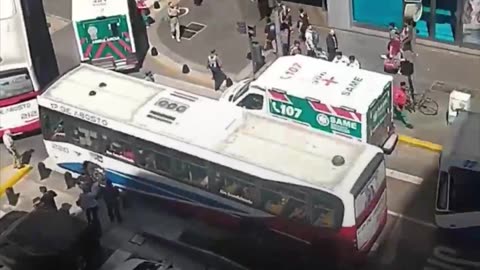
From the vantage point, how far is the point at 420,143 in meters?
24.6

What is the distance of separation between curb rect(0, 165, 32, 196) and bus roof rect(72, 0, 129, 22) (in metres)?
5.49

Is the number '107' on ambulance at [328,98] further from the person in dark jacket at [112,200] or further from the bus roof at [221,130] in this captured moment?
the person in dark jacket at [112,200]

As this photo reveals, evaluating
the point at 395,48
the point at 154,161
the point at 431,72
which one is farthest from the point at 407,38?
the point at 154,161

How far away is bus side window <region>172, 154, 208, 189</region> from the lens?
21.3 metres

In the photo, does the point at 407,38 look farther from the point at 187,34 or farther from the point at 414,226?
the point at 187,34

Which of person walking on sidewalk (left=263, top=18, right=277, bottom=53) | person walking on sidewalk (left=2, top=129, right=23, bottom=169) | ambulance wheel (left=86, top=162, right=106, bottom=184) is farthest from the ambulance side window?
person walking on sidewalk (left=2, top=129, right=23, bottom=169)

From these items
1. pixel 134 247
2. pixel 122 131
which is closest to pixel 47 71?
pixel 122 131

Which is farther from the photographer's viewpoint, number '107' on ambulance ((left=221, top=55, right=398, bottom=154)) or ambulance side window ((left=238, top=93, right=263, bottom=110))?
ambulance side window ((left=238, top=93, right=263, bottom=110))

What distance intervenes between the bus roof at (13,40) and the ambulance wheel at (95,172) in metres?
4.37

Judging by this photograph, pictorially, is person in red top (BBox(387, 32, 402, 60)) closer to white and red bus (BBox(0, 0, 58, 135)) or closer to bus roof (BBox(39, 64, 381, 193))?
A: bus roof (BBox(39, 64, 381, 193))

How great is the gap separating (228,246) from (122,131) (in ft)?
12.5

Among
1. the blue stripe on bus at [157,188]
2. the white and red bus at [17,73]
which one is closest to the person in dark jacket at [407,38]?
the blue stripe on bus at [157,188]

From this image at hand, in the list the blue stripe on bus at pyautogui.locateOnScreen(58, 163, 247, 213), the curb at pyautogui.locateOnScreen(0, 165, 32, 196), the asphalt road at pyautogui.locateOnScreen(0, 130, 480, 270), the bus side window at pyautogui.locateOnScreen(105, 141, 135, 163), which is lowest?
the asphalt road at pyautogui.locateOnScreen(0, 130, 480, 270)

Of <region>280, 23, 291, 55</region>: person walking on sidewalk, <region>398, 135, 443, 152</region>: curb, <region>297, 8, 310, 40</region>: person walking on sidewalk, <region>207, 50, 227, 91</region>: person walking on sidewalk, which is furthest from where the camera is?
<region>297, 8, 310, 40</region>: person walking on sidewalk
